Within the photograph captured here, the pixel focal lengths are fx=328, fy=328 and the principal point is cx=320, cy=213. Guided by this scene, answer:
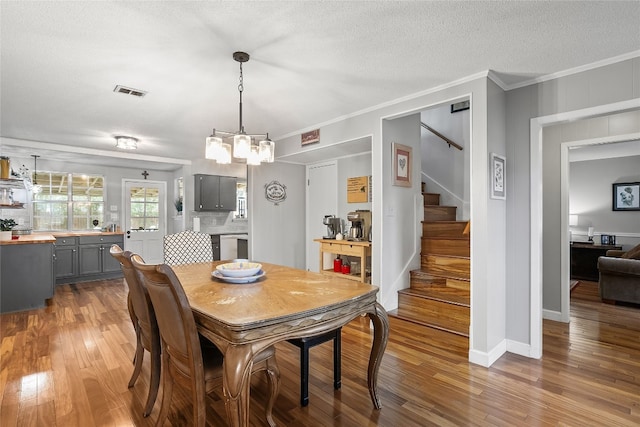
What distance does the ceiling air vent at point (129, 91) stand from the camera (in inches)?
113

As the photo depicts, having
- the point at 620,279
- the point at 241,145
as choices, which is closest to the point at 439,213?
the point at 620,279

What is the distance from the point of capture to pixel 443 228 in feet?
12.7

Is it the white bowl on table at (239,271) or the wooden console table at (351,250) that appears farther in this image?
the wooden console table at (351,250)

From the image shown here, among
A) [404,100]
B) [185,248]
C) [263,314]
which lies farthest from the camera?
[185,248]

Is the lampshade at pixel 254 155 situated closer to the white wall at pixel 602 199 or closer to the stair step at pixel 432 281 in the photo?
the stair step at pixel 432 281

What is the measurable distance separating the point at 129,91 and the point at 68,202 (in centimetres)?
463

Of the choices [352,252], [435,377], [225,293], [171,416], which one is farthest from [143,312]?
[352,252]

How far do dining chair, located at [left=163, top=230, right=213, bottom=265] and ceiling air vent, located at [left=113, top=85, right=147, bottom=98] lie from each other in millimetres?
1353

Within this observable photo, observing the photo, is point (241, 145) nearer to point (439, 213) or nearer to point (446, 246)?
A: point (446, 246)

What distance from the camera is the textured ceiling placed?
181cm

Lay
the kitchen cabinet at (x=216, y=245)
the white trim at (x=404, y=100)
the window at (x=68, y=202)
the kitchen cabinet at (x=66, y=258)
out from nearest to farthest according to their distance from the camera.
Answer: the white trim at (x=404, y=100), the kitchen cabinet at (x=66, y=258), the window at (x=68, y=202), the kitchen cabinet at (x=216, y=245)

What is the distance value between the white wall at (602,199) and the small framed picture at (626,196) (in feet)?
0.28

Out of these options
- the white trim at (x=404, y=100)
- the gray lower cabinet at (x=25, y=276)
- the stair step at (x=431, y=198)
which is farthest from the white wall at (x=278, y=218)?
the gray lower cabinet at (x=25, y=276)

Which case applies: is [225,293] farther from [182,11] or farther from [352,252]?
[352,252]
